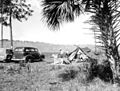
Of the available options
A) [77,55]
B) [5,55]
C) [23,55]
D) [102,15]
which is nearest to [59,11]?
[102,15]

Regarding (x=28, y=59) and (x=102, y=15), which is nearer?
(x=102, y=15)

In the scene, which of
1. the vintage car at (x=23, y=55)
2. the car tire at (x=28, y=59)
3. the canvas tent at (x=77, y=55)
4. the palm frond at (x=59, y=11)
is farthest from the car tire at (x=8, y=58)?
the palm frond at (x=59, y=11)

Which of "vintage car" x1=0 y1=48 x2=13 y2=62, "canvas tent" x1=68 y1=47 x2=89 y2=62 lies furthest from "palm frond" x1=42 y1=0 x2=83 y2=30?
"canvas tent" x1=68 y1=47 x2=89 y2=62

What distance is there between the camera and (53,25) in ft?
22.8

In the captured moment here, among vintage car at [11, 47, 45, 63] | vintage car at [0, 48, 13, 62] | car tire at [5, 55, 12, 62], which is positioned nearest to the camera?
vintage car at [11, 47, 45, 63]

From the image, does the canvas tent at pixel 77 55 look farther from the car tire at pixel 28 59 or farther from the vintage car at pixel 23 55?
the car tire at pixel 28 59

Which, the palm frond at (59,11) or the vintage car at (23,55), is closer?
the palm frond at (59,11)

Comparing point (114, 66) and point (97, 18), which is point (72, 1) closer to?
point (97, 18)

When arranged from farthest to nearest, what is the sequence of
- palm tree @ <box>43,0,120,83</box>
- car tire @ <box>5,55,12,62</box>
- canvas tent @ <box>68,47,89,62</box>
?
canvas tent @ <box>68,47,89,62</box>, car tire @ <box>5,55,12,62</box>, palm tree @ <box>43,0,120,83</box>

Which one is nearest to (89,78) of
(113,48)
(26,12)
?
(113,48)

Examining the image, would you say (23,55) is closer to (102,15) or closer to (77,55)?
(77,55)

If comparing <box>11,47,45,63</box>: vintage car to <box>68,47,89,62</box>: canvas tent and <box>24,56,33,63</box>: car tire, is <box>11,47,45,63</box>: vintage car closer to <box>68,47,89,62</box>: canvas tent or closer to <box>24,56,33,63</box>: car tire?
<box>24,56,33,63</box>: car tire

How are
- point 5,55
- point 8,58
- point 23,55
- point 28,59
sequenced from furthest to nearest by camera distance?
point 8,58, point 5,55, point 28,59, point 23,55

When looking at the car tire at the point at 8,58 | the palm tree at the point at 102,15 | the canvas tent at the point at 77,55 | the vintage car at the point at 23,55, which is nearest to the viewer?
the palm tree at the point at 102,15
